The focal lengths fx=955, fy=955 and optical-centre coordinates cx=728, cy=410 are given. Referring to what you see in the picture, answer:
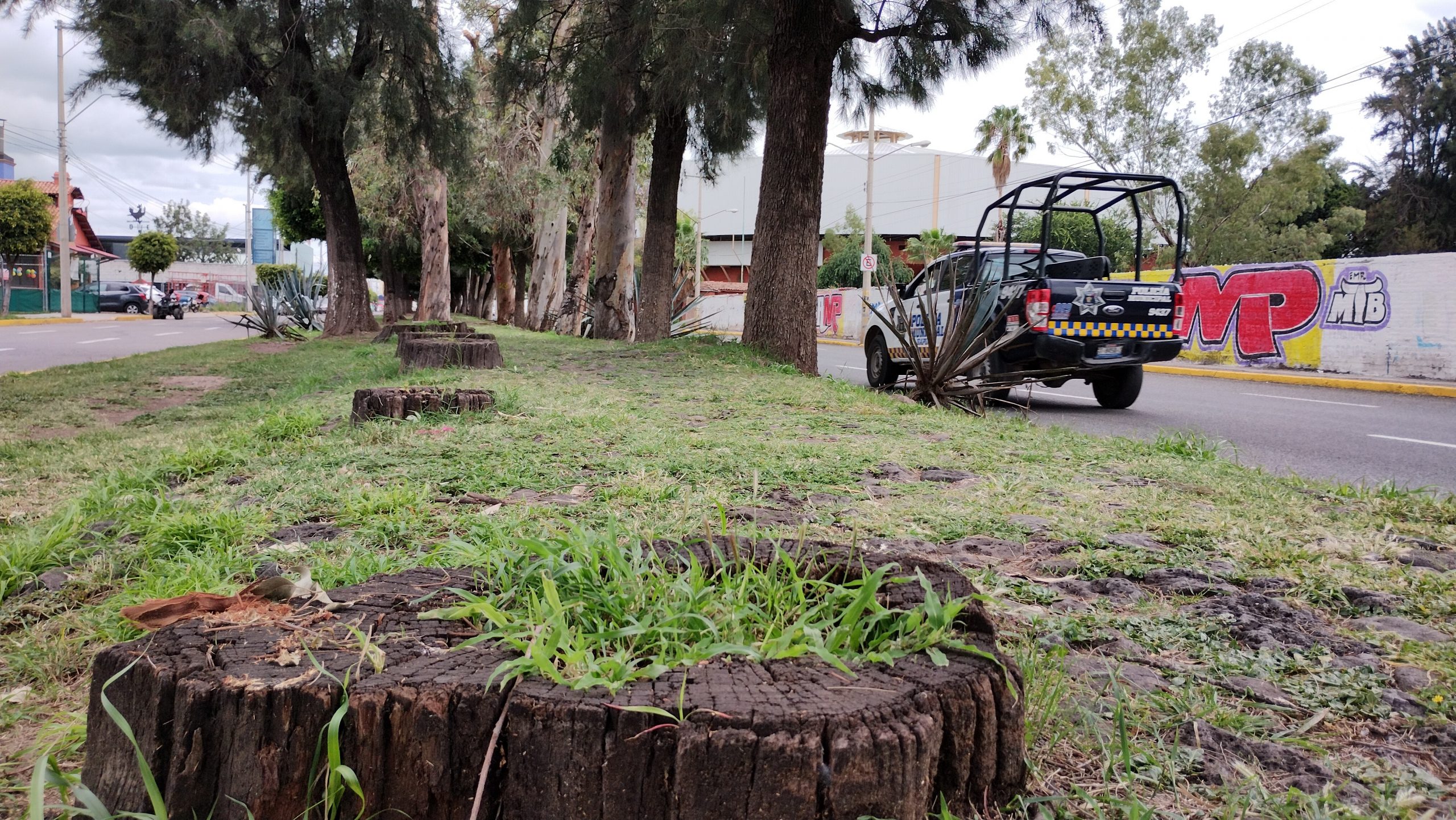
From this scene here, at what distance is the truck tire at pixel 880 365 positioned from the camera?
11.4 m

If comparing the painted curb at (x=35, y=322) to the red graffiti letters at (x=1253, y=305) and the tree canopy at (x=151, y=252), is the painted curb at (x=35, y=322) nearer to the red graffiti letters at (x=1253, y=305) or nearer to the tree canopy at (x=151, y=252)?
the tree canopy at (x=151, y=252)

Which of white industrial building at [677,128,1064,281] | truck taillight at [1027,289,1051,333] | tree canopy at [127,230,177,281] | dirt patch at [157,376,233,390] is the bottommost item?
dirt patch at [157,376,233,390]

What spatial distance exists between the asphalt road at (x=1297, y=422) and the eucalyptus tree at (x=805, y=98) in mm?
2743

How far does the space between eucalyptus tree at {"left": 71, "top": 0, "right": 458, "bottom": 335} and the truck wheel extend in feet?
38.0

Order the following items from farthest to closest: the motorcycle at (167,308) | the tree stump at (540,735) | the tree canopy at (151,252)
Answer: the tree canopy at (151,252), the motorcycle at (167,308), the tree stump at (540,735)

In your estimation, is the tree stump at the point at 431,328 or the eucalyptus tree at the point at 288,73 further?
the eucalyptus tree at the point at 288,73

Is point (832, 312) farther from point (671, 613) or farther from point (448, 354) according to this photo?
point (671, 613)

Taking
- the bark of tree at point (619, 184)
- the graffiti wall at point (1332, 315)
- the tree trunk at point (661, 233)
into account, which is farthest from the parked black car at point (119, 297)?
the graffiti wall at point (1332, 315)

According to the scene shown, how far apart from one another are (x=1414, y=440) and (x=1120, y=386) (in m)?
2.85

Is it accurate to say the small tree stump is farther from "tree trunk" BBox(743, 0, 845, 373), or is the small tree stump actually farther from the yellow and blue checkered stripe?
the yellow and blue checkered stripe

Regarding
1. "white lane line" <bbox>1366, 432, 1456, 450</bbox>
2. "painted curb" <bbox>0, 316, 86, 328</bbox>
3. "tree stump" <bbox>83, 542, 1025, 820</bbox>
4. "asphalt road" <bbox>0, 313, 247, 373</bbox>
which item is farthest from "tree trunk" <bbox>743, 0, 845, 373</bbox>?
"painted curb" <bbox>0, 316, 86, 328</bbox>

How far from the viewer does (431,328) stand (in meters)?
12.3

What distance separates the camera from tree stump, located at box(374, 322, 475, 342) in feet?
36.6

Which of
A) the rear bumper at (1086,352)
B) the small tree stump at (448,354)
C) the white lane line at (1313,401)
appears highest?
the rear bumper at (1086,352)
